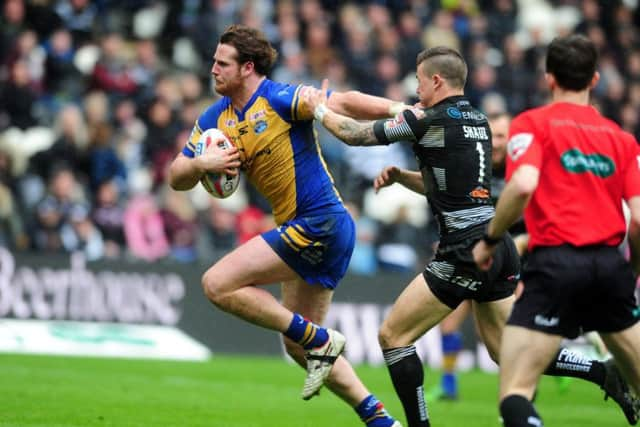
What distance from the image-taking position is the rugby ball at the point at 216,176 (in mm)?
8516

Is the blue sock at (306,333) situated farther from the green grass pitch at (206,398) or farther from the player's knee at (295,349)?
Answer: the green grass pitch at (206,398)

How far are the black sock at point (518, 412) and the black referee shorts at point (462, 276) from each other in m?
1.72

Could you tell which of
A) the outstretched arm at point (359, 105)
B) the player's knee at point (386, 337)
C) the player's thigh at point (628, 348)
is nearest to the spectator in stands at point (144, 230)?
the outstretched arm at point (359, 105)

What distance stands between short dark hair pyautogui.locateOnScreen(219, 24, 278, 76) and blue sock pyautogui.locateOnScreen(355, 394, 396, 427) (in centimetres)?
258

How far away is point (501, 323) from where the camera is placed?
321 inches

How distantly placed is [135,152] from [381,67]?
4.56m

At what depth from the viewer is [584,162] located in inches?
249

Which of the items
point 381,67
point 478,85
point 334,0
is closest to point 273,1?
point 334,0

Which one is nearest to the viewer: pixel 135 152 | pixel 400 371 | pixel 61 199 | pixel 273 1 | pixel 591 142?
pixel 591 142

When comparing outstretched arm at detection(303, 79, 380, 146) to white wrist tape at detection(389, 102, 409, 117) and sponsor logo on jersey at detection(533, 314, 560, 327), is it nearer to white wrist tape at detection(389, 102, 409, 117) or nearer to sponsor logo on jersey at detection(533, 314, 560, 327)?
white wrist tape at detection(389, 102, 409, 117)

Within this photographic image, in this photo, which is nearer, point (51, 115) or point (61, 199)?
point (61, 199)

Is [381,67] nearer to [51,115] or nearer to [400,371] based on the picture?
[51,115]

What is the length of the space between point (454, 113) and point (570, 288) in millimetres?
1988

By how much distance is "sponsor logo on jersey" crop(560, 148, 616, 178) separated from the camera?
20.7ft
